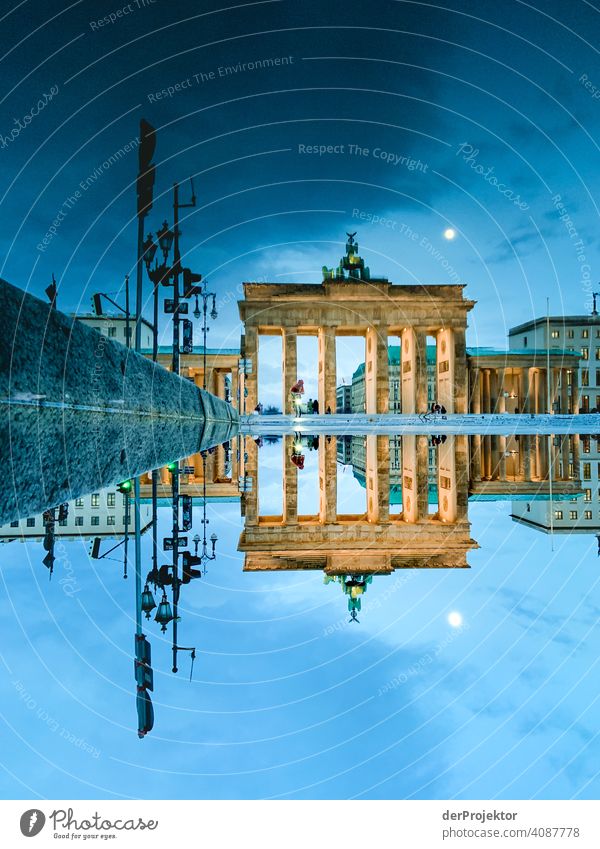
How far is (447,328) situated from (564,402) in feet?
76.1

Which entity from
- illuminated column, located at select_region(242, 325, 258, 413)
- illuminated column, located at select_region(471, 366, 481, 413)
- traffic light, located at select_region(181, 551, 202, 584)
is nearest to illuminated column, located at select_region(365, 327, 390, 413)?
illuminated column, located at select_region(242, 325, 258, 413)

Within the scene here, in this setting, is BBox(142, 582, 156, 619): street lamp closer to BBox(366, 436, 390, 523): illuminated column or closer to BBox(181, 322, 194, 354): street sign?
BBox(181, 322, 194, 354): street sign

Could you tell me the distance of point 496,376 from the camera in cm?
5622

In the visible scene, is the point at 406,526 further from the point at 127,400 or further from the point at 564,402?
the point at 564,402

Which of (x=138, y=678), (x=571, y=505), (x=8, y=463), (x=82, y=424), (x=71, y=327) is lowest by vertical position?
(x=571, y=505)

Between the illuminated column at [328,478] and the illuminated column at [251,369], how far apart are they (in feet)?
41.6

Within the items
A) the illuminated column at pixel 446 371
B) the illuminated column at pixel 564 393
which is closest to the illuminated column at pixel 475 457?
the illuminated column at pixel 446 371

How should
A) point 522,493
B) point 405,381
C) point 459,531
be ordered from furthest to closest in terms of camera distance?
point 405,381 < point 522,493 < point 459,531

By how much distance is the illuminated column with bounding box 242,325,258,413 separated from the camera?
41719mm

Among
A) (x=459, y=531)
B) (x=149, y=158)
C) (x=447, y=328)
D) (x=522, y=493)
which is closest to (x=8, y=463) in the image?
(x=149, y=158)

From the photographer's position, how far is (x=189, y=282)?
67.7 feet

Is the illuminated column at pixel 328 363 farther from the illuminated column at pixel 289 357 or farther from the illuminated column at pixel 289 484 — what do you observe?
the illuminated column at pixel 289 484

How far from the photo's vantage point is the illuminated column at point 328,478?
2797cm

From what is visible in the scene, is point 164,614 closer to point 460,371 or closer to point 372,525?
point 372,525
